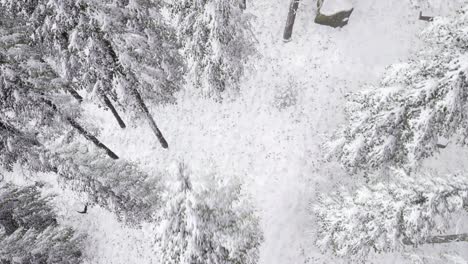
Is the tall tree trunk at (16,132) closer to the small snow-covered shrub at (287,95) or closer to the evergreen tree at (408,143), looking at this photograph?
the small snow-covered shrub at (287,95)

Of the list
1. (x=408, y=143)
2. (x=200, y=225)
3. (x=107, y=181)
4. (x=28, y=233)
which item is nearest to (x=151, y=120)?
(x=107, y=181)

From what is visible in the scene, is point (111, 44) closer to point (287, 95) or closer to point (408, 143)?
point (287, 95)

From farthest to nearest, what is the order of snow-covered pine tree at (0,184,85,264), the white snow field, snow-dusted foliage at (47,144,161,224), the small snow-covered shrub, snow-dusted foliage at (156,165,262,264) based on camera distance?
1. the small snow-covered shrub
2. the white snow field
3. snow-dusted foliage at (47,144,161,224)
4. snow-covered pine tree at (0,184,85,264)
5. snow-dusted foliage at (156,165,262,264)

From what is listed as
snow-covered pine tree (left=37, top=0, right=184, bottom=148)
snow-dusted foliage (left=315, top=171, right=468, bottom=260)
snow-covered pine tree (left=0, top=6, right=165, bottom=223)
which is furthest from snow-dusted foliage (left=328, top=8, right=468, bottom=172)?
snow-covered pine tree (left=0, top=6, right=165, bottom=223)

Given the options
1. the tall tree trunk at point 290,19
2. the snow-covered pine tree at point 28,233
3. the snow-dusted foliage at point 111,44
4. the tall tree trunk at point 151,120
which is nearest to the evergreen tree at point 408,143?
the tall tree trunk at point 290,19

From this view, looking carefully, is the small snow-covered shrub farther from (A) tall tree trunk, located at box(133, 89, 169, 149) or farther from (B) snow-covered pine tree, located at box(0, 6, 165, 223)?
(B) snow-covered pine tree, located at box(0, 6, 165, 223)

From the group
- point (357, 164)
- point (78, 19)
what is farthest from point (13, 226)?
point (357, 164)
